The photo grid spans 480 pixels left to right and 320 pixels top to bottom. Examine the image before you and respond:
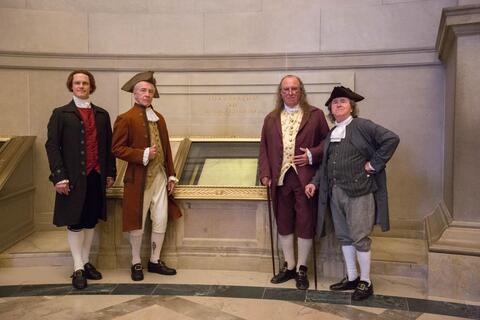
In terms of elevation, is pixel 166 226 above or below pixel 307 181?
below

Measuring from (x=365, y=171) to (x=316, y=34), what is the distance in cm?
256

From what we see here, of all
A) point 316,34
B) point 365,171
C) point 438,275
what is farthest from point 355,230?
point 316,34

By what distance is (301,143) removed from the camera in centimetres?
430

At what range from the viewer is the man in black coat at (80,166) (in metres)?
4.30

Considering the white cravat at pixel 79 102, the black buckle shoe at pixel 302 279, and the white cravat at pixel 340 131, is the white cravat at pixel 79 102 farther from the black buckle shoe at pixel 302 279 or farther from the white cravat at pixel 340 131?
the black buckle shoe at pixel 302 279

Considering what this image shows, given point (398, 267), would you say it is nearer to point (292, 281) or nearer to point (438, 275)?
point (438, 275)

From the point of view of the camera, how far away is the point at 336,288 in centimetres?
421

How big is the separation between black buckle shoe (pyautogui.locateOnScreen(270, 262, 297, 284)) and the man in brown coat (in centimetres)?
100

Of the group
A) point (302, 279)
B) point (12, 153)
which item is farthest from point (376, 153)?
point (12, 153)

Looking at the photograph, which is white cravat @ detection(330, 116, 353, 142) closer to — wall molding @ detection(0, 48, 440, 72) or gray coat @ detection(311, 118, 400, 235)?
gray coat @ detection(311, 118, 400, 235)

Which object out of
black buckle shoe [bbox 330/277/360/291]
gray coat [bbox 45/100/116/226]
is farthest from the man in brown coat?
black buckle shoe [bbox 330/277/360/291]

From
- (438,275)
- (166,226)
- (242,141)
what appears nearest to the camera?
(438,275)

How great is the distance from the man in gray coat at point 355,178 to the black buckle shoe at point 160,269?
1.58 m

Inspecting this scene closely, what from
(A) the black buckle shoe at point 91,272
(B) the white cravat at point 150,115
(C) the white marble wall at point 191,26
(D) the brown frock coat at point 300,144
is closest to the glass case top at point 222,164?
(D) the brown frock coat at point 300,144
